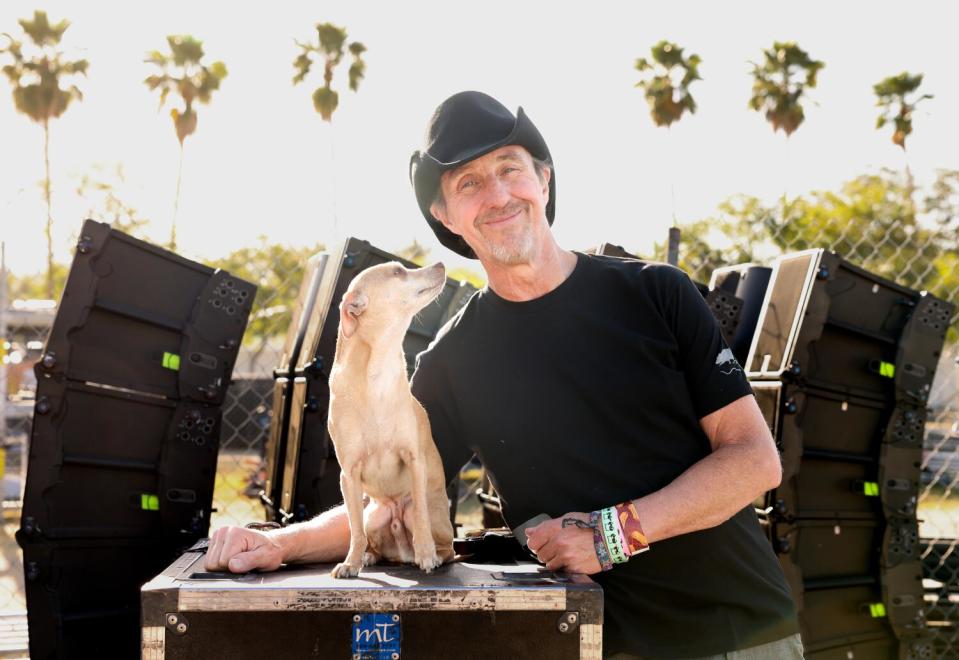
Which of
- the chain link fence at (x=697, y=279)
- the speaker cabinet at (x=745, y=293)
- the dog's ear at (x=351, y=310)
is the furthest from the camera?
the chain link fence at (x=697, y=279)

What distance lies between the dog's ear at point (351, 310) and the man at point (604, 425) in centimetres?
32

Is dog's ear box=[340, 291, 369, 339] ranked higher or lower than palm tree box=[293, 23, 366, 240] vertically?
lower

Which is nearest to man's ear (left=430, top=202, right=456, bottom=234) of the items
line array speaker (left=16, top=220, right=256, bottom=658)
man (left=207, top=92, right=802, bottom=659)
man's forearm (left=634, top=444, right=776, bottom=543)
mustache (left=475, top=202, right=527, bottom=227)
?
man (left=207, top=92, right=802, bottom=659)

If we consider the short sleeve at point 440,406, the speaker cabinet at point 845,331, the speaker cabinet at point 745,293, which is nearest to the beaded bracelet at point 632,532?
the short sleeve at point 440,406

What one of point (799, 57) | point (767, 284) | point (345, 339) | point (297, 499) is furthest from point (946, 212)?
point (345, 339)

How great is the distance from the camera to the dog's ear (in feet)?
7.69

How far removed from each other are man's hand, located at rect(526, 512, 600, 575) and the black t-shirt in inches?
6.1

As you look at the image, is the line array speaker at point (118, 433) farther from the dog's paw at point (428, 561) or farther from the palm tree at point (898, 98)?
the palm tree at point (898, 98)

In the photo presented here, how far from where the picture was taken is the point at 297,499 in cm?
390

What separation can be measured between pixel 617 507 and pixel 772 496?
1846 millimetres

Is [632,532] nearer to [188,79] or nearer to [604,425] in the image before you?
[604,425]

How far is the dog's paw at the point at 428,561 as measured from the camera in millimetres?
2250

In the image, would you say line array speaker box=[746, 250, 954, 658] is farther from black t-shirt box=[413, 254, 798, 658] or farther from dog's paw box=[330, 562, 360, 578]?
dog's paw box=[330, 562, 360, 578]

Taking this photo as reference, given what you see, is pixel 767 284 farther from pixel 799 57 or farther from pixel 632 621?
pixel 799 57
